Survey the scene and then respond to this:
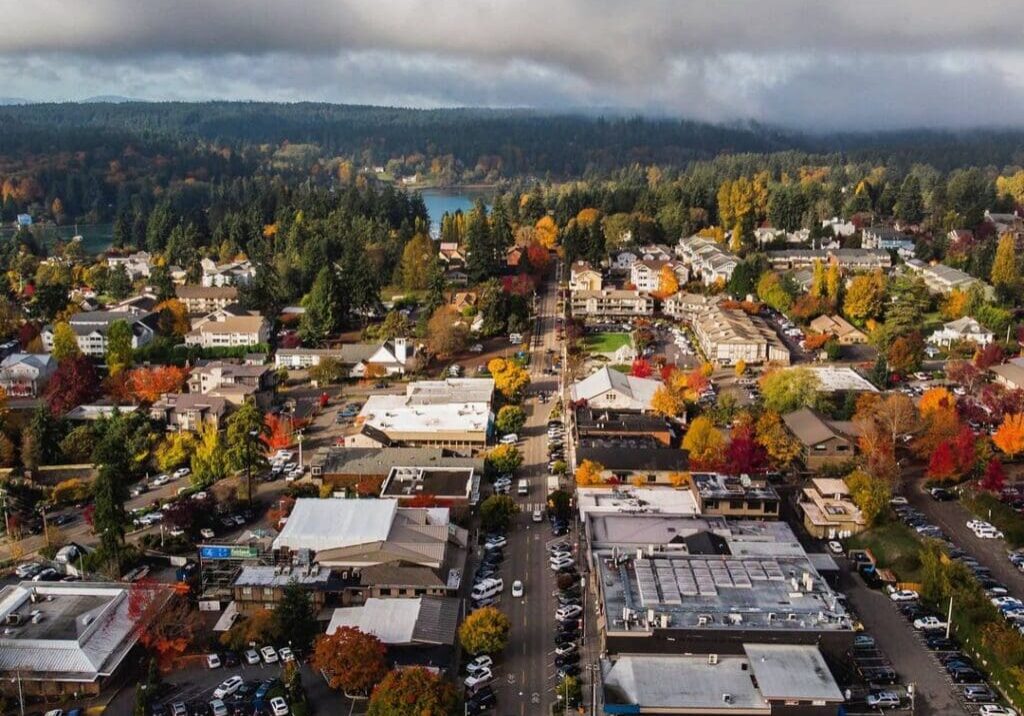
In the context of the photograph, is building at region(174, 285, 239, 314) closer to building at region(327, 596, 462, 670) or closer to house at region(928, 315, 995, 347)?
building at region(327, 596, 462, 670)

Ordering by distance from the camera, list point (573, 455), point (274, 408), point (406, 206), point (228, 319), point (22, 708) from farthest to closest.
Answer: point (406, 206), point (228, 319), point (274, 408), point (573, 455), point (22, 708)

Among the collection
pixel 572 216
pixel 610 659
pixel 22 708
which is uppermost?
pixel 572 216

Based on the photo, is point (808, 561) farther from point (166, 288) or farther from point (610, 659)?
point (166, 288)

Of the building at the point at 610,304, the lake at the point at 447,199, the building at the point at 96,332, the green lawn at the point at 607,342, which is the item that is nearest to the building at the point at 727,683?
the green lawn at the point at 607,342

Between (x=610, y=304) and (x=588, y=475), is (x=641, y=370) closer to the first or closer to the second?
(x=588, y=475)

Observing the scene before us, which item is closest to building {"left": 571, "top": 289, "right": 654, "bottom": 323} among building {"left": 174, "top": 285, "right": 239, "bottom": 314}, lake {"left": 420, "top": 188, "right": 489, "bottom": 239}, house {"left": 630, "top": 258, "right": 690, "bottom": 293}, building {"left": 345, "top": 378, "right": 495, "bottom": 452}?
house {"left": 630, "top": 258, "right": 690, "bottom": 293}

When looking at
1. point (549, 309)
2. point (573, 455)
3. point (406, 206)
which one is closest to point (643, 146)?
point (406, 206)
